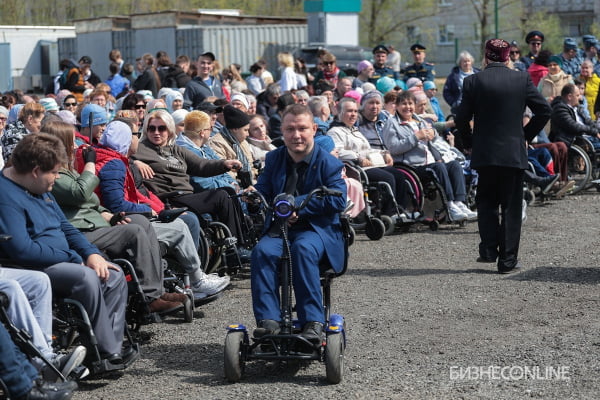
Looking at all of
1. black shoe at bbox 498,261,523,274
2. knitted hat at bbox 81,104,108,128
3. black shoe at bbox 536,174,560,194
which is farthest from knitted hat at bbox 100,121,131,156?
black shoe at bbox 536,174,560,194

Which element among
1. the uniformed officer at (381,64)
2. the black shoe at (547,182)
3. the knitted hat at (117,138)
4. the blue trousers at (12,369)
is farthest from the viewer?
the uniformed officer at (381,64)

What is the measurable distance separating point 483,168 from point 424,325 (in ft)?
7.73

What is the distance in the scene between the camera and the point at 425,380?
6.04m

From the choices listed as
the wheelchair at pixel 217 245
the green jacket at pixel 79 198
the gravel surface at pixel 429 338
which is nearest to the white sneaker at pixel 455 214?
the gravel surface at pixel 429 338

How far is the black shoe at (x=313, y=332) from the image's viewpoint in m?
6.05

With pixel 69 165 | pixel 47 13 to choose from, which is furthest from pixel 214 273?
pixel 47 13

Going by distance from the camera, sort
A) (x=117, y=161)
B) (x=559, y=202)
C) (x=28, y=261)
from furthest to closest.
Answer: (x=559, y=202) → (x=117, y=161) → (x=28, y=261)

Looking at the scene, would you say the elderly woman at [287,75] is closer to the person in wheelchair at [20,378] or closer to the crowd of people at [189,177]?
the crowd of people at [189,177]

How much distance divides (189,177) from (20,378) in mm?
4345

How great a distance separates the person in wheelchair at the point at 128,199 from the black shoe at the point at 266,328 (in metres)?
1.84

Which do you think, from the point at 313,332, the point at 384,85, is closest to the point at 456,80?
the point at 384,85

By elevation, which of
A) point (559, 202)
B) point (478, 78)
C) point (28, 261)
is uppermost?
point (478, 78)

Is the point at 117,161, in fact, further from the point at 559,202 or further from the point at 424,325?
the point at 559,202

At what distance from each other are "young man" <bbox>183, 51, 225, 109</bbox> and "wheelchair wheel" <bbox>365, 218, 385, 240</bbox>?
158 inches
